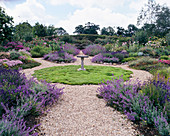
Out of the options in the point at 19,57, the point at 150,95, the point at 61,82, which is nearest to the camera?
the point at 150,95

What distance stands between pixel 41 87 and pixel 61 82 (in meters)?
1.71

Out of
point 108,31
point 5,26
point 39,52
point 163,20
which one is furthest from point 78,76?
point 108,31

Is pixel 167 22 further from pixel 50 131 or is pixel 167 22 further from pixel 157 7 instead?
pixel 50 131

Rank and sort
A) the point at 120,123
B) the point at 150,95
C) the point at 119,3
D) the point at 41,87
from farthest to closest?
the point at 119,3 < the point at 41,87 < the point at 150,95 < the point at 120,123

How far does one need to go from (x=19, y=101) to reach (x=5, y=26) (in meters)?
11.6

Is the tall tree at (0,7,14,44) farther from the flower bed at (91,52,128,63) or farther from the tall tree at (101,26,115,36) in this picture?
the tall tree at (101,26,115,36)

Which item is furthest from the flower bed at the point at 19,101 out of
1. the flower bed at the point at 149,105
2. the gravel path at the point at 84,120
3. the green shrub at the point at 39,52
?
the green shrub at the point at 39,52

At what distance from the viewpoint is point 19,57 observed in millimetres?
9258

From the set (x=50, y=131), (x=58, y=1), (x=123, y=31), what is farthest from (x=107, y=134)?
(x=123, y=31)

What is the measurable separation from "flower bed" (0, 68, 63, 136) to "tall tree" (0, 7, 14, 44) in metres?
9.94

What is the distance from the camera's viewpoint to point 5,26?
1198 centimetres

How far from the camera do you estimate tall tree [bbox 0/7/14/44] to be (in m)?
11.7

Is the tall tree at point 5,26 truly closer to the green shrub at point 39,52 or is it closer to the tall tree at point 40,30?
the green shrub at point 39,52

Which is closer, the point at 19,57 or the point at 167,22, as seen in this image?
the point at 19,57
